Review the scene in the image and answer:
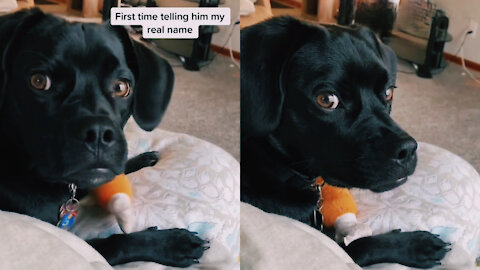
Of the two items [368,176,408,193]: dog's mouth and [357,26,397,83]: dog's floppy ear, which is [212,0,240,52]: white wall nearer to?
[357,26,397,83]: dog's floppy ear

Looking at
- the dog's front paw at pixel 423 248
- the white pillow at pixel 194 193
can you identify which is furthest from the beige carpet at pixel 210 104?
the dog's front paw at pixel 423 248

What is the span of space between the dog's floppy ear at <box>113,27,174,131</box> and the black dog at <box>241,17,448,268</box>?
0.40 feet

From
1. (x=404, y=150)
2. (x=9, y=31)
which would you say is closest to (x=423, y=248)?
(x=404, y=150)

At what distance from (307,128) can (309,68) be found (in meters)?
0.09

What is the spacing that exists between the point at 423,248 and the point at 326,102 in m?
0.36

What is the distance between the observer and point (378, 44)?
0.97 meters

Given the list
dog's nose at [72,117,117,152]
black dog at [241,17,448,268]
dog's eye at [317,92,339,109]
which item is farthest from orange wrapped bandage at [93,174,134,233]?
dog's eye at [317,92,339,109]

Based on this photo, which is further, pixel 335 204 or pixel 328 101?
pixel 335 204

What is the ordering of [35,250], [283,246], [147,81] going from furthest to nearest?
[283,246] → [147,81] → [35,250]

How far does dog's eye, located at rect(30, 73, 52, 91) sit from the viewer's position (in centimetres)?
79

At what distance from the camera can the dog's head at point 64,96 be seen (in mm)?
798

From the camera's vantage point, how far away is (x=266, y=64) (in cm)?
93

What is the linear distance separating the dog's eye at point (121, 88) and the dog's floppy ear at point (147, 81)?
14 mm

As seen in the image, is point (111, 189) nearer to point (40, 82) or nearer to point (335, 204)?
point (40, 82)
